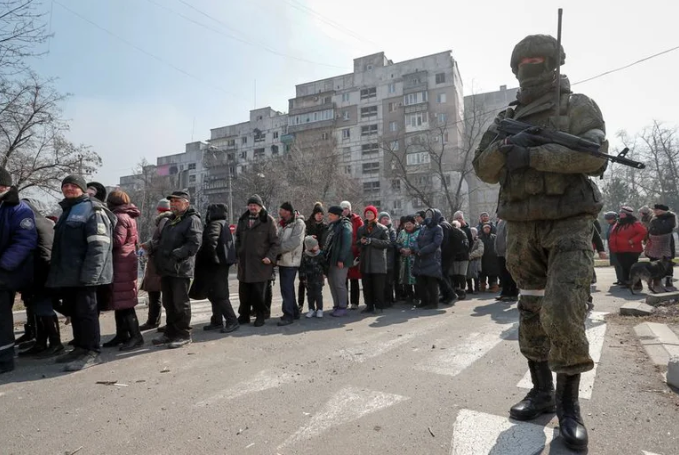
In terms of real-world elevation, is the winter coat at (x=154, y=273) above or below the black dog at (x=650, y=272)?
above

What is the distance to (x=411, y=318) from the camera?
21.7 ft

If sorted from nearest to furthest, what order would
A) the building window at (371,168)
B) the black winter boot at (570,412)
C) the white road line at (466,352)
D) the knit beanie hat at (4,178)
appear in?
the black winter boot at (570,412)
the white road line at (466,352)
the knit beanie hat at (4,178)
the building window at (371,168)

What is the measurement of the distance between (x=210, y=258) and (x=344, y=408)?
3505 mm

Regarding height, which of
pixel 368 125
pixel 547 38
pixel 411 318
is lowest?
pixel 411 318

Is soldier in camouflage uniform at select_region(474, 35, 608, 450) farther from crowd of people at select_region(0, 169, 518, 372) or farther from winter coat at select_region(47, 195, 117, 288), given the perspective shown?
winter coat at select_region(47, 195, 117, 288)

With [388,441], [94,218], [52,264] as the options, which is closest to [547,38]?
[388,441]

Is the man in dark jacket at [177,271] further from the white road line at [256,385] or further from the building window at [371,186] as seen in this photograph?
the building window at [371,186]

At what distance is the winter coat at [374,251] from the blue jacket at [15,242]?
16.2 feet

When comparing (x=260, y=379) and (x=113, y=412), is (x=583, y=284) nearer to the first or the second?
(x=260, y=379)

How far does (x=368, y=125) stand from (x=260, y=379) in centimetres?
5486

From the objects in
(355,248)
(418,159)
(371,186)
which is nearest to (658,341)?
(355,248)

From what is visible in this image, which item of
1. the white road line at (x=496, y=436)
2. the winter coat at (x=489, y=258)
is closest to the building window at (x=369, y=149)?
the winter coat at (x=489, y=258)

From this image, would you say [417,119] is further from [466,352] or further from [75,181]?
[75,181]

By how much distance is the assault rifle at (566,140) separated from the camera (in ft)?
7.88
